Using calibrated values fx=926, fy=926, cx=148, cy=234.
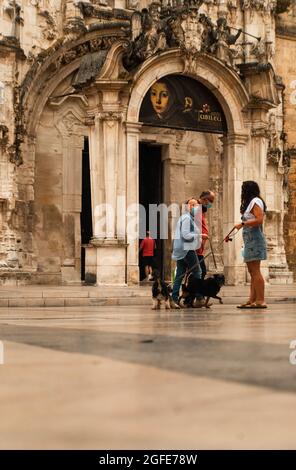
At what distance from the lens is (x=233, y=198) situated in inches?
845

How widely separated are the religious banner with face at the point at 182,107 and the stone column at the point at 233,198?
1.50 ft

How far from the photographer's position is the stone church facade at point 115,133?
19.8m

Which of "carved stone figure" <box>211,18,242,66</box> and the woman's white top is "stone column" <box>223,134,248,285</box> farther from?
the woman's white top

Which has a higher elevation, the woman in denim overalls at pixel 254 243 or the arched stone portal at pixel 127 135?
the arched stone portal at pixel 127 135

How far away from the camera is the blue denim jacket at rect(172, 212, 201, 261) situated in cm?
1352

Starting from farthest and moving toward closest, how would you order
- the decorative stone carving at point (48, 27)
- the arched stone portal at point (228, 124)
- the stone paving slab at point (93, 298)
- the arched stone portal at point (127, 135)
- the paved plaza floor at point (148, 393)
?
the decorative stone carving at point (48, 27) → the arched stone portal at point (228, 124) → the arched stone portal at point (127, 135) → the stone paving slab at point (93, 298) → the paved plaza floor at point (148, 393)

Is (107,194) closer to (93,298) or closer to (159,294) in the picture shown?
(93,298)

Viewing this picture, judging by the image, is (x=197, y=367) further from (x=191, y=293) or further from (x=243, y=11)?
(x=243, y=11)

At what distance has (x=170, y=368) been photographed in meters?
4.50

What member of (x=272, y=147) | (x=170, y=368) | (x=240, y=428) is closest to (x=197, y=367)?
(x=170, y=368)

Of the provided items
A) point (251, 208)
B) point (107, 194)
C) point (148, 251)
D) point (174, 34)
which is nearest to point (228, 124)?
point (174, 34)

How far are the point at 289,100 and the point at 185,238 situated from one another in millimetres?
16082

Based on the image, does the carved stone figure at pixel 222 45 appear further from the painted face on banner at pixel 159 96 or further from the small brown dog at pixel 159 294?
the small brown dog at pixel 159 294

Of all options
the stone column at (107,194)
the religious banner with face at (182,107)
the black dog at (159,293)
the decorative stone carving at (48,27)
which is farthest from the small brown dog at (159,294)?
the decorative stone carving at (48,27)
